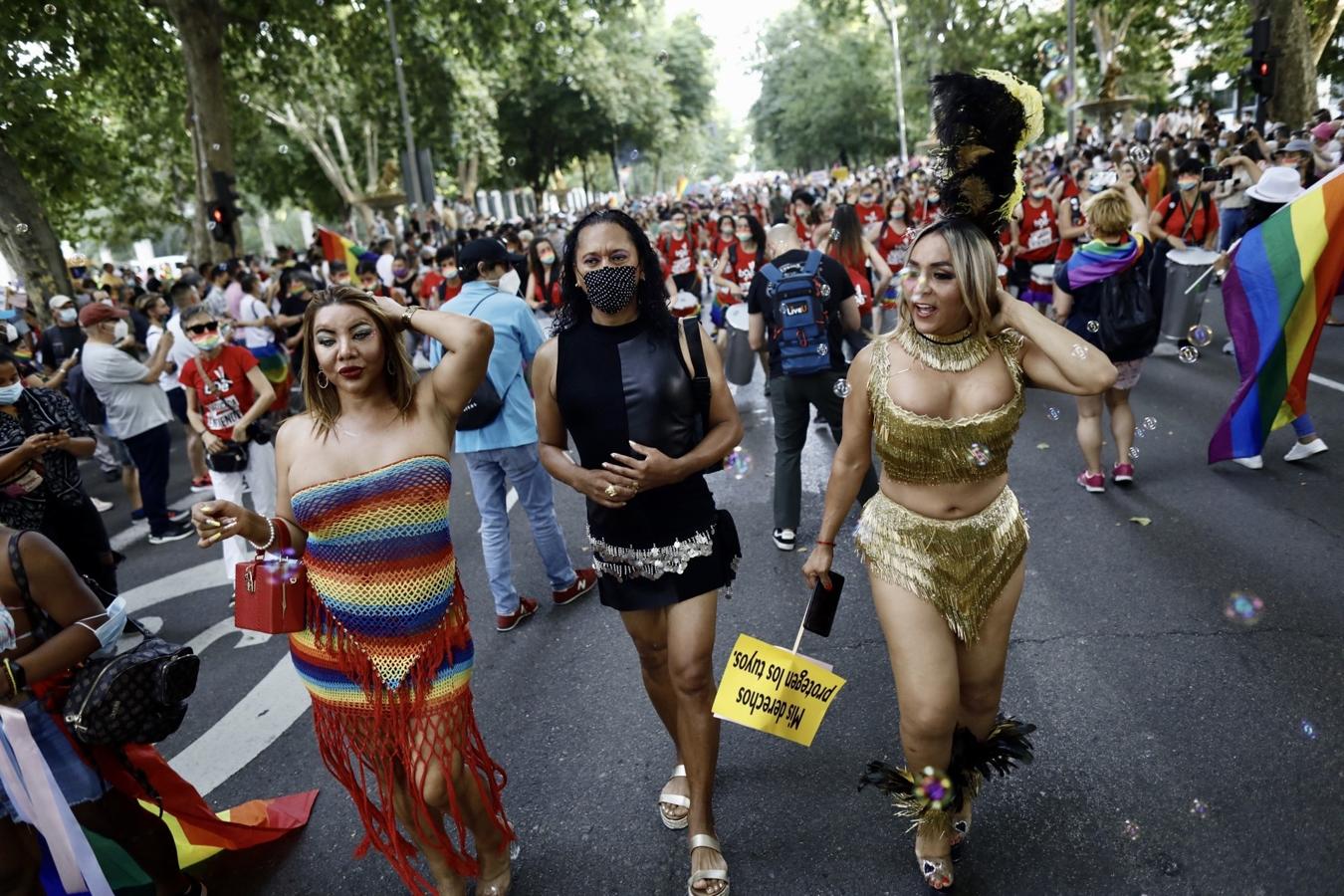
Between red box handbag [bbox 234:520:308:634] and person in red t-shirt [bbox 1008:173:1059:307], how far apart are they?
8.86 metres

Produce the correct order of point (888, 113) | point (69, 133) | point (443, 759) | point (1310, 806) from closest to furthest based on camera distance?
point (443, 759) → point (1310, 806) → point (69, 133) → point (888, 113)

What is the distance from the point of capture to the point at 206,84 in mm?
16859

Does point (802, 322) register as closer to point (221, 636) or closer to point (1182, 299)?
point (221, 636)

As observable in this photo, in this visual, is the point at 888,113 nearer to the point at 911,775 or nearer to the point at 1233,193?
the point at 1233,193

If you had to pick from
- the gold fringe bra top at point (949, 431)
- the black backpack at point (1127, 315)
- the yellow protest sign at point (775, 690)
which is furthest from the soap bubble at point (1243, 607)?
the yellow protest sign at point (775, 690)

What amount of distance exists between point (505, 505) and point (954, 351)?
2770 millimetres

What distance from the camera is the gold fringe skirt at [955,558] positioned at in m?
2.57

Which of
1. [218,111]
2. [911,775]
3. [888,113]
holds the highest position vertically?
[888,113]

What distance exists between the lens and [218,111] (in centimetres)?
1700

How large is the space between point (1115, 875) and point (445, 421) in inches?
93.0

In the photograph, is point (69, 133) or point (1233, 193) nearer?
point (1233, 193)

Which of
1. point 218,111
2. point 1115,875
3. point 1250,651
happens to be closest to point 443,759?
point 1115,875

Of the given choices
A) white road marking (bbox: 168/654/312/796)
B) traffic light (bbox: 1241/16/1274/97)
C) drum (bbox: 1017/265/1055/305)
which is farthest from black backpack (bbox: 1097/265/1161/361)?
traffic light (bbox: 1241/16/1274/97)

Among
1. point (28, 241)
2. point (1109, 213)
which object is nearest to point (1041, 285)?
point (1109, 213)
